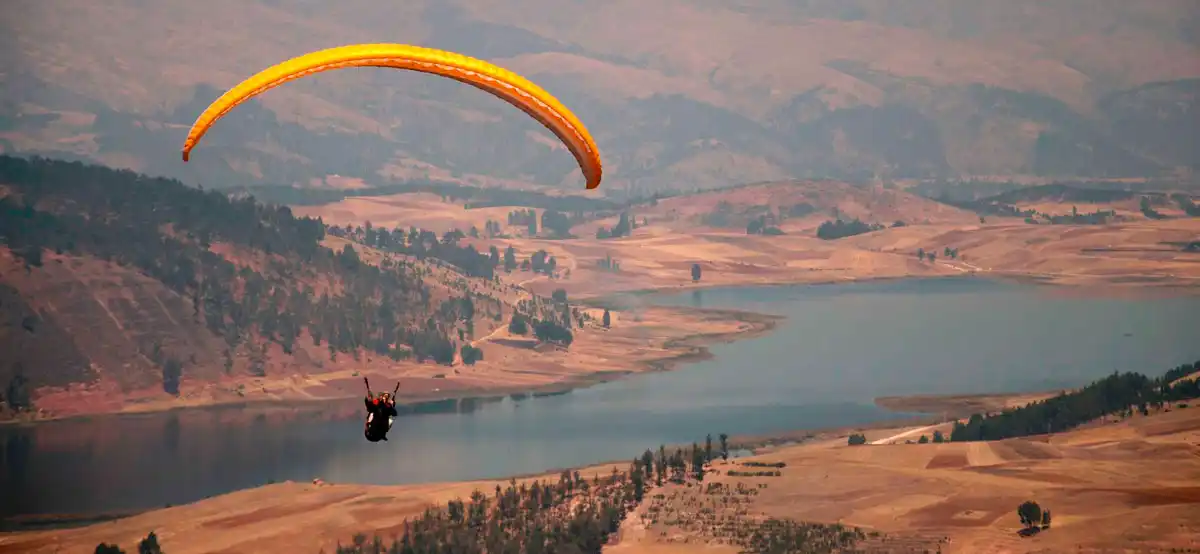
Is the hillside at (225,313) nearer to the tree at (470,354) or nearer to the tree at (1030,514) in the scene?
the tree at (470,354)

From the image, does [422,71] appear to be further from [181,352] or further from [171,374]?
[181,352]

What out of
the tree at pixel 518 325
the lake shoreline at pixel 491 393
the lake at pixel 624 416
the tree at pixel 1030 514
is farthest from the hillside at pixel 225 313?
the tree at pixel 1030 514

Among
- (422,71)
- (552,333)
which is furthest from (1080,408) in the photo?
(422,71)

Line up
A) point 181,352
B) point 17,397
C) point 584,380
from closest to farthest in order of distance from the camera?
point 17,397
point 181,352
point 584,380

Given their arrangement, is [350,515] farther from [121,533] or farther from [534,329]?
[534,329]

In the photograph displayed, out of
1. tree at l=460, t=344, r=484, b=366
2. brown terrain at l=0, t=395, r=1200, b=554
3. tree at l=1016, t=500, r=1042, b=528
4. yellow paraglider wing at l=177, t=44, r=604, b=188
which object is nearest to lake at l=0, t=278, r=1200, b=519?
brown terrain at l=0, t=395, r=1200, b=554

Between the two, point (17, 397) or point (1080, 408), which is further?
point (17, 397)
